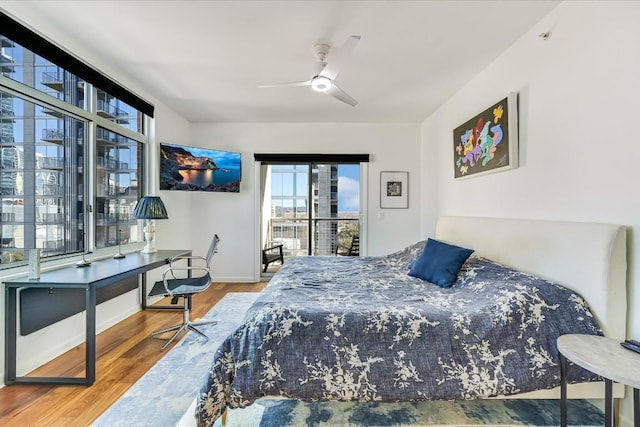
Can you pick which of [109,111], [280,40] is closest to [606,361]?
[280,40]

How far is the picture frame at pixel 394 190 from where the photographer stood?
476 centimetres

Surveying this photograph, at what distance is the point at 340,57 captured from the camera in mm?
2176


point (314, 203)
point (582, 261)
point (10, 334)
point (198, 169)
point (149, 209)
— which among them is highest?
point (198, 169)

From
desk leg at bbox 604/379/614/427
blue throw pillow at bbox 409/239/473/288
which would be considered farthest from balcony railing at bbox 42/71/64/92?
desk leg at bbox 604/379/614/427

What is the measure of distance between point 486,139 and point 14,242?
3.88 m

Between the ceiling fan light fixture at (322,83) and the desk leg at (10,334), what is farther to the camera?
the ceiling fan light fixture at (322,83)

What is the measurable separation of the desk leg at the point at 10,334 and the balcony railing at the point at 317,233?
327cm

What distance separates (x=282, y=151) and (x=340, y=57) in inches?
106

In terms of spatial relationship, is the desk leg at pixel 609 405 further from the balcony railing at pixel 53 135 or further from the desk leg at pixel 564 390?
the balcony railing at pixel 53 135

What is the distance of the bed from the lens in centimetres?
148

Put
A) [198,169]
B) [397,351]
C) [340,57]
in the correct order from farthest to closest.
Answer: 1. [198,169]
2. [340,57]
3. [397,351]

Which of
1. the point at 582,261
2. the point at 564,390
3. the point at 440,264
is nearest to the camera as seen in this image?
the point at 564,390

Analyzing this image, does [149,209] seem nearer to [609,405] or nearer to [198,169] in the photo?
[198,169]

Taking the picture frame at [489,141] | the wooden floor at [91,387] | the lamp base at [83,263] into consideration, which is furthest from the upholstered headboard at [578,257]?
the lamp base at [83,263]
